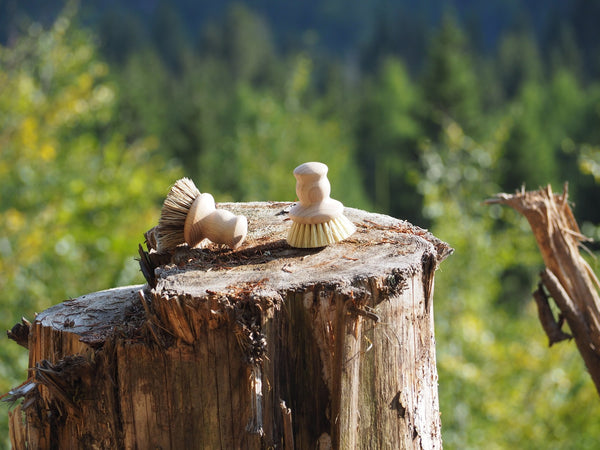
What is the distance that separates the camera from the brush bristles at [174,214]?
205 cm

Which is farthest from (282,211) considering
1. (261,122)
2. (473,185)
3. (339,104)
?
(339,104)

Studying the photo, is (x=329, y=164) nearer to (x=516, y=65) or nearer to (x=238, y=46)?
(x=516, y=65)

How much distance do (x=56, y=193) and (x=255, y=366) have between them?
6.76 meters

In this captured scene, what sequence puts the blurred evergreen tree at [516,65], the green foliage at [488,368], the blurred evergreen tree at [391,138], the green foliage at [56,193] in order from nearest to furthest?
the green foliage at [56,193] < the green foliage at [488,368] < the blurred evergreen tree at [391,138] < the blurred evergreen tree at [516,65]

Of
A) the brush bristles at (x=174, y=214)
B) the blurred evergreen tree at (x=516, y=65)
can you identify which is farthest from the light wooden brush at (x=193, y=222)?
the blurred evergreen tree at (x=516, y=65)

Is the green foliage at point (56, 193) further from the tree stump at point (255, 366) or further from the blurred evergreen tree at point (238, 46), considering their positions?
the blurred evergreen tree at point (238, 46)

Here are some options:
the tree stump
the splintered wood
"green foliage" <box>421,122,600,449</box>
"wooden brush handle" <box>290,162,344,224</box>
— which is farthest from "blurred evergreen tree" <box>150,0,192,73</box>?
the tree stump

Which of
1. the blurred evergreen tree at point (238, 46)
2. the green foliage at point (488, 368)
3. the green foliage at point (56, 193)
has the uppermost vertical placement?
the blurred evergreen tree at point (238, 46)

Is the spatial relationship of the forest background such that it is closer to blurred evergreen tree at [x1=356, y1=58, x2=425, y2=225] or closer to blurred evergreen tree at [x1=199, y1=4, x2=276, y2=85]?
blurred evergreen tree at [x1=356, y1=58, x2=425, y2=225]

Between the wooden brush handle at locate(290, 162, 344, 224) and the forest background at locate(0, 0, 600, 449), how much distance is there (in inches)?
94.8

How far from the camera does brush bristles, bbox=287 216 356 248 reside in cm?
197

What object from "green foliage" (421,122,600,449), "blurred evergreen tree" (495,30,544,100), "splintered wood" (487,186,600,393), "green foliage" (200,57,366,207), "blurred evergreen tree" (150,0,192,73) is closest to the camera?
"splintered wood" (487,186,600,393)

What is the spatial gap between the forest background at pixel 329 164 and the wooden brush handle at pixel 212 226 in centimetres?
260

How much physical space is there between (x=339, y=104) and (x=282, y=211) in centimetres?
2676
